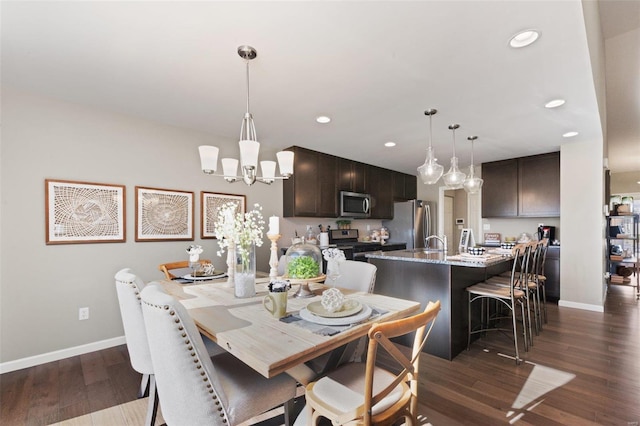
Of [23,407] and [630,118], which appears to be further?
[630,118]

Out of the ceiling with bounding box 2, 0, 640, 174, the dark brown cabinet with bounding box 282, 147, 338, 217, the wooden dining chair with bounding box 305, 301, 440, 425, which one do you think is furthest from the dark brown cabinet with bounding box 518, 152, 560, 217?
the wooden dining chair with bounding box 305, 301, 440, 425

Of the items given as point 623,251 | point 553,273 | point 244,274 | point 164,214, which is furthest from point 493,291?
point 623,251

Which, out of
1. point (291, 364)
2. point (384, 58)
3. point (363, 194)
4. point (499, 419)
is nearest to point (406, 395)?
point (291, 364)

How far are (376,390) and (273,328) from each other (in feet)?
1.77

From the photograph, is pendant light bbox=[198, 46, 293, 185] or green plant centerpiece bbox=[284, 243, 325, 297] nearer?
green plant centerpiece bbox=[284, 243, 325, 297]

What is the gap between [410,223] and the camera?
577 cm

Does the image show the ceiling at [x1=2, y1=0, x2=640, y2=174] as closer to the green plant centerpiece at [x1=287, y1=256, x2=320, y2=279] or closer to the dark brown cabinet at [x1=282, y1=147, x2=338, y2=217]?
the dark brown cabinet at [x1=282, y1=147, x2=338, y2=217]

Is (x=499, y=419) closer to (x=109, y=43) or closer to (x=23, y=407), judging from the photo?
(x=23, y=407)

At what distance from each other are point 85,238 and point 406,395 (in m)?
3.11

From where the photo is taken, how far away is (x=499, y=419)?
1.81m

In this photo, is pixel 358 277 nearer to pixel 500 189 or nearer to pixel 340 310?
pixel 340 310

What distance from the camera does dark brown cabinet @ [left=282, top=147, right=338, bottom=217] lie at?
425cm

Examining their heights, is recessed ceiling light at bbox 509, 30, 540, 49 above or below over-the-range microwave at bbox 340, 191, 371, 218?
above

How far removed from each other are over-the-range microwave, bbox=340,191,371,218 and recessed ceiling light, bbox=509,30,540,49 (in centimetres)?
325
